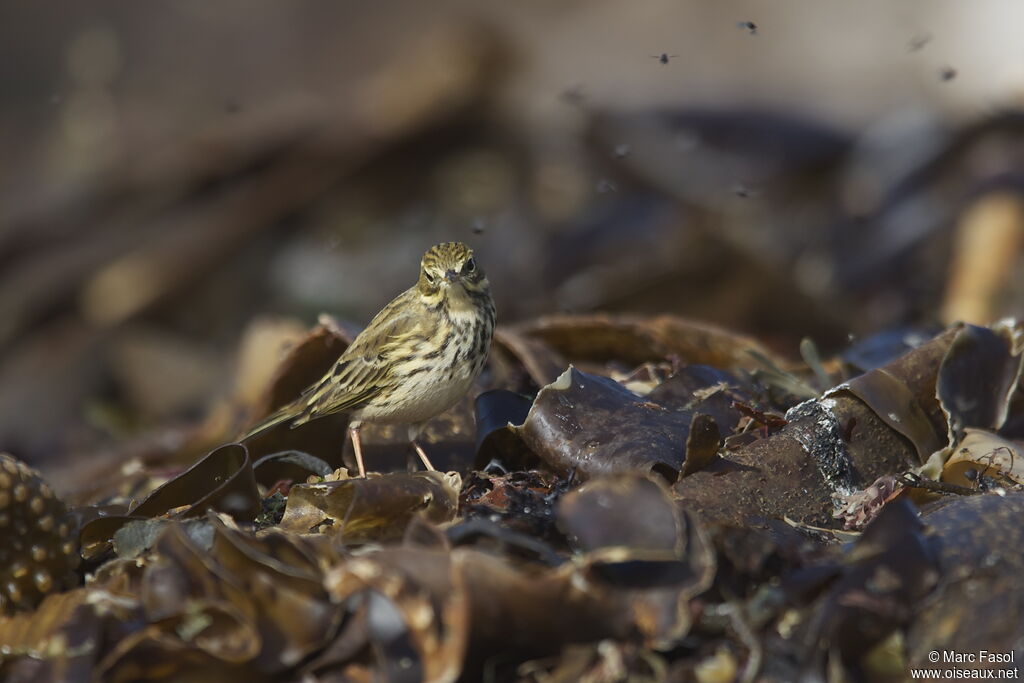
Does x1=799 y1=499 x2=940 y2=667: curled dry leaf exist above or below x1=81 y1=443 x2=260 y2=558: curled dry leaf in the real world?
below

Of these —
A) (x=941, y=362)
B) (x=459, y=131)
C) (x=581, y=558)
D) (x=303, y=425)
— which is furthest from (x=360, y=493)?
(x=459, y=131)

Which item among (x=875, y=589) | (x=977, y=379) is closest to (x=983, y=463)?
(x=977, y=379)

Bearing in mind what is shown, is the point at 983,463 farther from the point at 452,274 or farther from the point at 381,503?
the point at 452,274

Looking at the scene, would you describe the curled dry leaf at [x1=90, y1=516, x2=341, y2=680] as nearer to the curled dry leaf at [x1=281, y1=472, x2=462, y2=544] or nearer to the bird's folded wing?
the curled dry leaf at [x1=281, y1=472, x2=462, y2=544]

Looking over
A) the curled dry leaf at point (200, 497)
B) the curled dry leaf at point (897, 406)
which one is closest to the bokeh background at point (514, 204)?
the curled dry leaf at point (200, 497)

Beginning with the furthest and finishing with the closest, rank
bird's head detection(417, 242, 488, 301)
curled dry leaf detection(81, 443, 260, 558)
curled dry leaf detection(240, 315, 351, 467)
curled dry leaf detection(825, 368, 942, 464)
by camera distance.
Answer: bird's head detection(417, 242, 488, 301)
curled dry leaf detection(240, 315, 351, 467)
curled dry leaf detection(825, 368, 942, 464)
curled dry leaf detection(81, 443, 260, 558)

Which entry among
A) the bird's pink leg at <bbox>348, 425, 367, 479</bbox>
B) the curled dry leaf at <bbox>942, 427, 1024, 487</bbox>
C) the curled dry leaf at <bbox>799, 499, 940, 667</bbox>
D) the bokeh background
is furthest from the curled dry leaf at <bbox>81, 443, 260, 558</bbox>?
the bokeh background

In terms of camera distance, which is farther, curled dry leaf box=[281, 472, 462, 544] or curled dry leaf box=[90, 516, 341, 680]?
curled dry leaf box=[281, 472, 462, 544]

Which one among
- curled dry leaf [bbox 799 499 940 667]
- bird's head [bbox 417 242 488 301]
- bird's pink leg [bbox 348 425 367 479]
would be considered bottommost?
bird's pink leg [bbox 348 425 367 479]
